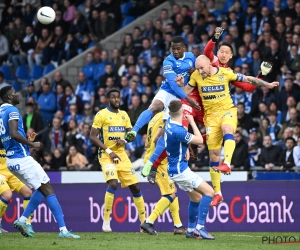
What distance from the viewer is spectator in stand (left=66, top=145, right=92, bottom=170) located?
75.1 feet

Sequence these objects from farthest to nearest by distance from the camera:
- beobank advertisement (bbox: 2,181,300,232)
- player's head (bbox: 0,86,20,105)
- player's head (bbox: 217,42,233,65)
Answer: beobank advertisement (bbox: 2,181,300,232), player's head (bbox: 217,42,233,65), player's head (bbox: 0,86,20,105)

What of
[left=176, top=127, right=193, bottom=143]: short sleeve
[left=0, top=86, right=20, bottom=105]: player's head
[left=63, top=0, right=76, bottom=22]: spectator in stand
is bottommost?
[left=176, top=127, right=193, bottom=143]: short sleeve

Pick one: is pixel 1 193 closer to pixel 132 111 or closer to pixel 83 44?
pixel 132 111

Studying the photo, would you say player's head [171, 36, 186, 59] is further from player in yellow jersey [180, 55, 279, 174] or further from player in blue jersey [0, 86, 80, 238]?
player in blue jersey [0, 86, 80, 238]

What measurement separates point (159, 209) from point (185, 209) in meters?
3.60

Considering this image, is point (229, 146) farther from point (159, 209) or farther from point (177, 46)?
point (177, 46)

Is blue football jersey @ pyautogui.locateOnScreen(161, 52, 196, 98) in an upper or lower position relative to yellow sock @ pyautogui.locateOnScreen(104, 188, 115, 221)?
upper

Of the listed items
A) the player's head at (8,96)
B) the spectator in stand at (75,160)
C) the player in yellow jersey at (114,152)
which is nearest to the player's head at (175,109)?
the player's head at (8,96)

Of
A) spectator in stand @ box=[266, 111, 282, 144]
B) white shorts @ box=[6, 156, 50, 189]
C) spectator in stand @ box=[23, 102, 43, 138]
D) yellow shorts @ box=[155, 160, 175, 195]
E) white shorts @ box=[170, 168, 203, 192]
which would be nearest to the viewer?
white shorts @ box=[170, 168, 203, 192]

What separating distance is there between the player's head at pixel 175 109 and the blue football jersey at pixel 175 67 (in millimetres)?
1549

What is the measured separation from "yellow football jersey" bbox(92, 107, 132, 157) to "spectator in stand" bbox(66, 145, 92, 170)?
4.60m

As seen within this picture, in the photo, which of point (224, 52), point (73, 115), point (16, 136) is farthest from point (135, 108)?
point (16, 136)

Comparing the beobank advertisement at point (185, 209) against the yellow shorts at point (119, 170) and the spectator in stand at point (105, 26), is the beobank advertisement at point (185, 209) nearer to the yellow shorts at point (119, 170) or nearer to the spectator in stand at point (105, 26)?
the yellow shorts at point (119, 170)

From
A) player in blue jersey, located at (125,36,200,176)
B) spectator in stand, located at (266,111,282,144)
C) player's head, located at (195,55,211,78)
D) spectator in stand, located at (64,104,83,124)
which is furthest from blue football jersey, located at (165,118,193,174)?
spectator in stand, located at (64,104,83,124)
